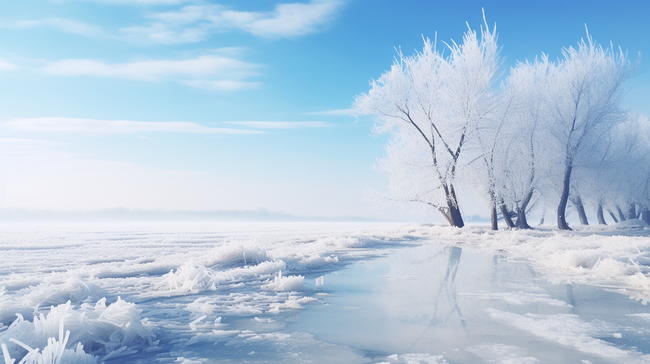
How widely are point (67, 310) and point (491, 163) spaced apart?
18.7 m

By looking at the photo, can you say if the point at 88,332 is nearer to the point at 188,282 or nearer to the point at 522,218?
the point at 188,282

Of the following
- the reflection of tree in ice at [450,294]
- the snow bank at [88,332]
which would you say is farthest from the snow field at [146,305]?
the reflection of tree in ice at [450,294]

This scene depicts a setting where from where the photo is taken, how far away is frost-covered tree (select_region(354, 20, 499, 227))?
18031 mm

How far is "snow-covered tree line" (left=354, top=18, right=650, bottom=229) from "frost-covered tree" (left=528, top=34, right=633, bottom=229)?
0.05m

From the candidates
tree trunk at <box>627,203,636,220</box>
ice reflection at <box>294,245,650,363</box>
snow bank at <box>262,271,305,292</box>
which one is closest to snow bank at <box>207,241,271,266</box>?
ice reflection at <box>294,245,650,363</box>

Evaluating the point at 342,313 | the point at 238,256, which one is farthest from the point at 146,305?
the point at 238,256

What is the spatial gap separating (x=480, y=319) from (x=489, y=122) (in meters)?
16.4

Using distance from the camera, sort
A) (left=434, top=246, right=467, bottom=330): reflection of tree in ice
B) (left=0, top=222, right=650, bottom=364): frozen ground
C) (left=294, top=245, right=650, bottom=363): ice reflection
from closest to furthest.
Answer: (left=0, top=222, right=650, bottom=364): frozen ground < (left=294, top=245, right=650, bottom=363): ice reflection < (left=434, top=246, right=467, bottom=330): reflection of tree in ice

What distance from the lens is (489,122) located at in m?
18.0

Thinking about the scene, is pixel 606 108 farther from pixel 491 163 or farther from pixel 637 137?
pixel 637 137

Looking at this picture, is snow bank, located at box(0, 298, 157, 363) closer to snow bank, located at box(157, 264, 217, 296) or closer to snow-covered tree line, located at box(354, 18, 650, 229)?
snow bank, located at box(157, 264, 217, 296)

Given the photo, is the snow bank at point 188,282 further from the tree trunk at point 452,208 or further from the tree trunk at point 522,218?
the tree trunk at point 522,218

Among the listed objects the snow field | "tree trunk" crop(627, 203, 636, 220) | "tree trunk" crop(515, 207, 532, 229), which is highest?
"tree trunk" crop(627, 203, 636, 220)

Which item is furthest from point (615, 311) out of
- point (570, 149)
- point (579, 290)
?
point (570, 149)
